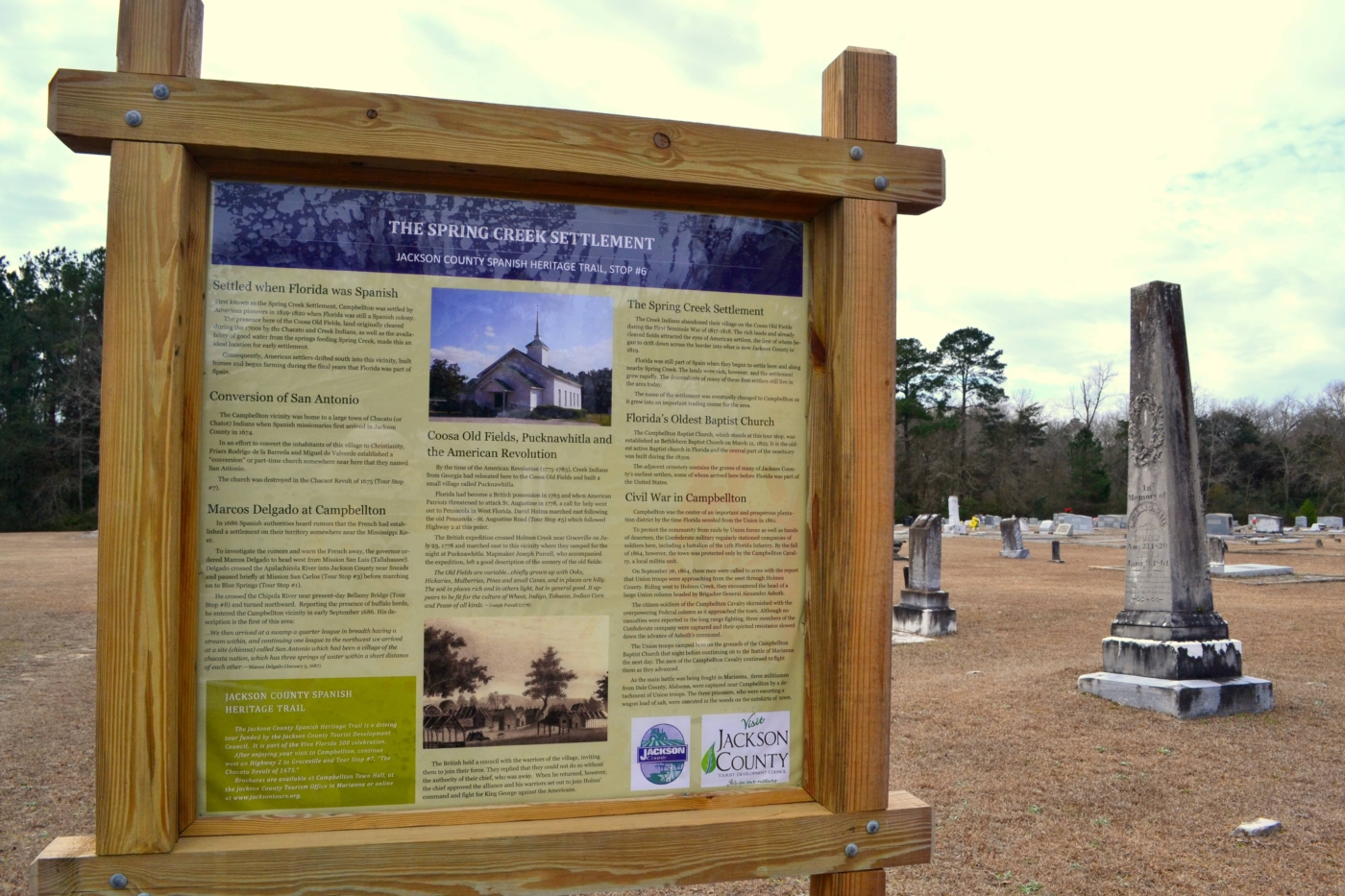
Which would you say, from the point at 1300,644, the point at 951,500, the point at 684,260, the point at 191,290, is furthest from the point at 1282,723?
the point at 951,500

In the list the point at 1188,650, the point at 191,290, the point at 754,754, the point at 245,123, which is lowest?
the point at 1188,650

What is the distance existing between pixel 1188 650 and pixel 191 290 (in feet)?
27.3

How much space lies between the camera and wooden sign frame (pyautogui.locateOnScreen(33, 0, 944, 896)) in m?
1.92

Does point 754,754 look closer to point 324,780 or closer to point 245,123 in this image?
point 324,780

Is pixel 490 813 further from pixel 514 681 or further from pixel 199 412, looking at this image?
pixel 199 412

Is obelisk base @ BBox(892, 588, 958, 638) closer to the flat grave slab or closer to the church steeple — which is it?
the flat grave slab

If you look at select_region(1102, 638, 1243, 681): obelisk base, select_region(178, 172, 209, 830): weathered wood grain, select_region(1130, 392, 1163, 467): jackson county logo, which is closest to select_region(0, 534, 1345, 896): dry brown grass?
select_region(1102, 638, 1243, 681): obelisk base

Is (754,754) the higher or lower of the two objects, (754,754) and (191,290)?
the lower

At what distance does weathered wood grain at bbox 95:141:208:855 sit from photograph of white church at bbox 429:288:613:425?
1.88 feet

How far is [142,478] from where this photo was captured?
6.34ft

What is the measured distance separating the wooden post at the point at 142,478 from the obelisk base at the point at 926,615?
464 inches

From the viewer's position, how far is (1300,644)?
37.0ft

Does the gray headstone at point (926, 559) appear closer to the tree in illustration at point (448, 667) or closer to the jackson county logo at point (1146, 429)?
the jackson county logo at point (1146, 429)

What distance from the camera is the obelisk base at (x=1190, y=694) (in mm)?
7543
